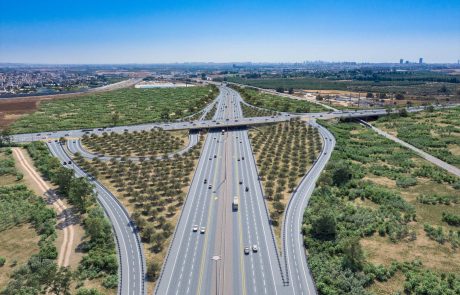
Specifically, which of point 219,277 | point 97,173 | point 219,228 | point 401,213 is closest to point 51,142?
point 97,173

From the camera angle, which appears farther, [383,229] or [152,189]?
[152,189]

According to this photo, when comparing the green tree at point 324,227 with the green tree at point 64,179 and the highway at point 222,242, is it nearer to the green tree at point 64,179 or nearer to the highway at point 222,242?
the highway at point 222,242

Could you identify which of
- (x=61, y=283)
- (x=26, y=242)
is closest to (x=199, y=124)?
(x=26, y=242)

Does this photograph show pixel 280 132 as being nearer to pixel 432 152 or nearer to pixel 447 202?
pixel 432 152

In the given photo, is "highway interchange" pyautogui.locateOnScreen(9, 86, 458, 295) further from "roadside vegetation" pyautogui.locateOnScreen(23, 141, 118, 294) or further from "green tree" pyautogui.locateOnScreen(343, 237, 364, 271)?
"green tree" pyautogui.locateOnScreen(343, 237, 364, 271)

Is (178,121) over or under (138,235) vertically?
over

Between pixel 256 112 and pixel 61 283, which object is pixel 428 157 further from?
pixel 61 283
